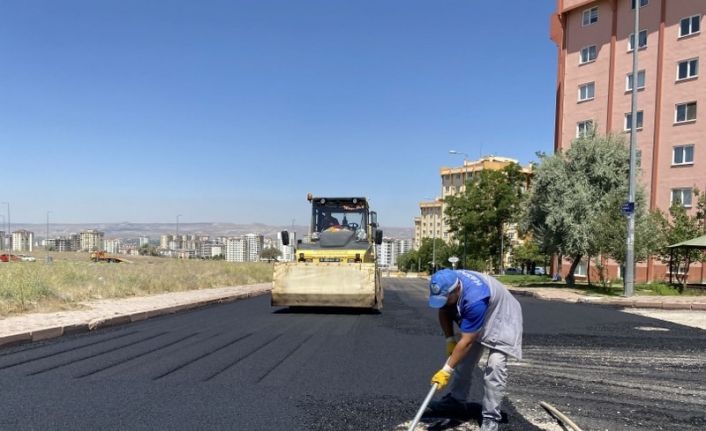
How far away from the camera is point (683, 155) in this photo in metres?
34.5

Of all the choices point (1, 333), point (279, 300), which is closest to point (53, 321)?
point (1, 333)

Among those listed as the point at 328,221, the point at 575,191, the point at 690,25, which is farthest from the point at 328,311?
the point at 690,25

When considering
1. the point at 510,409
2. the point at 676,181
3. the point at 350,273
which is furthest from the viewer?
the point at 676,181

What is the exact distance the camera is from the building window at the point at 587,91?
40.0m

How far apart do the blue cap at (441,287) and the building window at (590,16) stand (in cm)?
4175

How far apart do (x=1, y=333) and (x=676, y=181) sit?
3614 centimetres

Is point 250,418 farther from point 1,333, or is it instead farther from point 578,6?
point 578,6

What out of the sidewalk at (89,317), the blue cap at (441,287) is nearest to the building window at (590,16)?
the sidewalk at (89,317)

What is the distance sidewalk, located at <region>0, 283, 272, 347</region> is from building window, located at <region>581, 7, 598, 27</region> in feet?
118

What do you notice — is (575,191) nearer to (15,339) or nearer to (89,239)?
(15,339)

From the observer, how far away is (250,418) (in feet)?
16.3

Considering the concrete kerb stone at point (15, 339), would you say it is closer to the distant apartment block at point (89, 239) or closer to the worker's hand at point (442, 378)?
the worker's hand at point (442, 378)

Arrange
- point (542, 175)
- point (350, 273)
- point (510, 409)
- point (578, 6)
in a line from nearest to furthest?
1. point (510, 409)
2. point (350, 273)
3. point (542, 175)
4. point (578, 6)

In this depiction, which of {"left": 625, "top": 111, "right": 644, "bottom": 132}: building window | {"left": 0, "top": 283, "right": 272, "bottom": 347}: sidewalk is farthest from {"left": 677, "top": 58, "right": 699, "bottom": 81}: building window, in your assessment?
{"left": 0, "top": 283, "right": 272, "bottom": 347}: sidewalk
